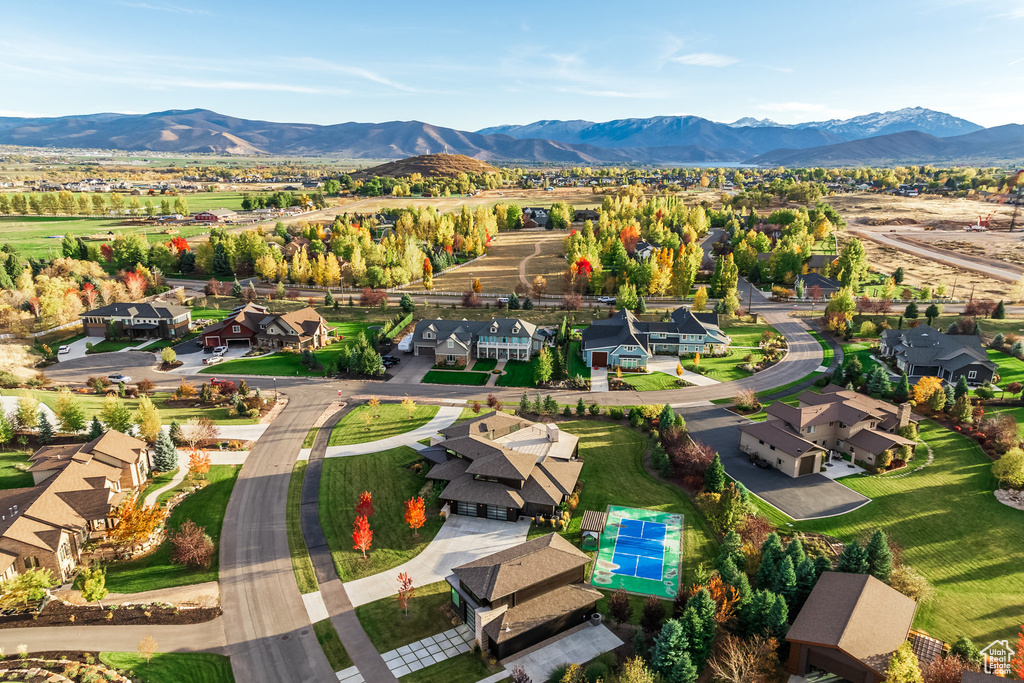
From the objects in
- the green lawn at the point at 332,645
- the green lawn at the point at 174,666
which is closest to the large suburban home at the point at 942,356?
the green lawn at the point at 332,645

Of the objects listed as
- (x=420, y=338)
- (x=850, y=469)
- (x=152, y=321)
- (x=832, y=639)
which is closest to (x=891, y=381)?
(x=850, y=469)

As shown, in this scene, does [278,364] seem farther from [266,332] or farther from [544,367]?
[544,367]

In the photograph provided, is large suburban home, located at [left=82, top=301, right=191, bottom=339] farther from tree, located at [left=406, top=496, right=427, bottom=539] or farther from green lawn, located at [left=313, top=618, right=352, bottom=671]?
green lawn, located at [left=313, top=618, right=352, bottom=671]

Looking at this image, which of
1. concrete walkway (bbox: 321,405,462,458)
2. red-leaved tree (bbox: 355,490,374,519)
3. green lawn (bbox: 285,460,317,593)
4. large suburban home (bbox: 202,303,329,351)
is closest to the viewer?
green lawn (bbox: 285,460,317,593)

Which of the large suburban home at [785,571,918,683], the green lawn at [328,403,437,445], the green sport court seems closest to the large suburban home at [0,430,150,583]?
the green lawn at [328,403,437,445]

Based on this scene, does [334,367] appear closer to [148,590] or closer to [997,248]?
[148,590]

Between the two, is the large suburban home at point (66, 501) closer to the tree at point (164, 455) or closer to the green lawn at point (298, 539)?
the tree at point (164, 455)
